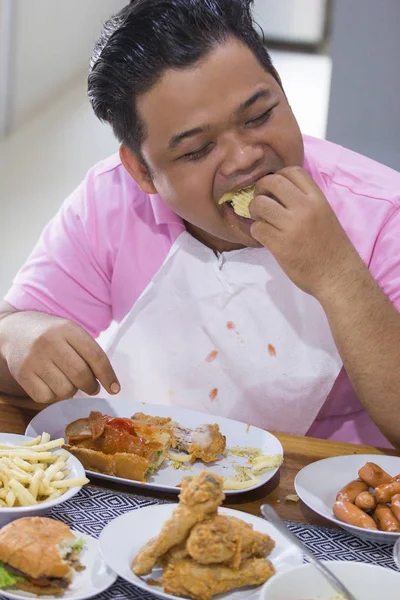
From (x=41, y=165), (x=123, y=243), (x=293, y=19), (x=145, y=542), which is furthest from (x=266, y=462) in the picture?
(x=41, y=165)

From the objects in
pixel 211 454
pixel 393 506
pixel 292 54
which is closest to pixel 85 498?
pixel 211 454

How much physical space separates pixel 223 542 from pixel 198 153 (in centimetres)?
100

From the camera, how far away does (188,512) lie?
1.36m

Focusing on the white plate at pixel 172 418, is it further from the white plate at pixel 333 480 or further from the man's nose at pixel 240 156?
the man's nose at pixel 240 156

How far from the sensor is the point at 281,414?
2.38m

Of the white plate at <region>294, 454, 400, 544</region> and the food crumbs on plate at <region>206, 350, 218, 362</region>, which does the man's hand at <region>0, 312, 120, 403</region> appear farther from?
the white plate at <region>294, 454, 400, 544</region>

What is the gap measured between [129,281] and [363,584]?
1.32 metres

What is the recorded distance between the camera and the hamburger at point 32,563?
136 centimetres

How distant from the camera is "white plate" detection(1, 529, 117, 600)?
1.35 m

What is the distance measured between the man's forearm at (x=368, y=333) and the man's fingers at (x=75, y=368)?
57cm

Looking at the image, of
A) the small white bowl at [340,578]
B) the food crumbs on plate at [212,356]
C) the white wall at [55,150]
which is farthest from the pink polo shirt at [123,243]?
the white wall at [55,150]

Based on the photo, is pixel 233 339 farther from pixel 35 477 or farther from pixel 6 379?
pixel 35 477

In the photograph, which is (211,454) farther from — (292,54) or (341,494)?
(292,54)

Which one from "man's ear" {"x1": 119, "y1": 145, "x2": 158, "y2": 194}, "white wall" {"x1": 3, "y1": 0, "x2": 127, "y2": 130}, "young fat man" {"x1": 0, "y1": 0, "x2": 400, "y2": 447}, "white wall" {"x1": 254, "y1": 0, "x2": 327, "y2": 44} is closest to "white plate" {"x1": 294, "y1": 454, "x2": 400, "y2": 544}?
"young fat man" {"x1": 0, "y1": 0, "x2": 400, "y2": 447}
